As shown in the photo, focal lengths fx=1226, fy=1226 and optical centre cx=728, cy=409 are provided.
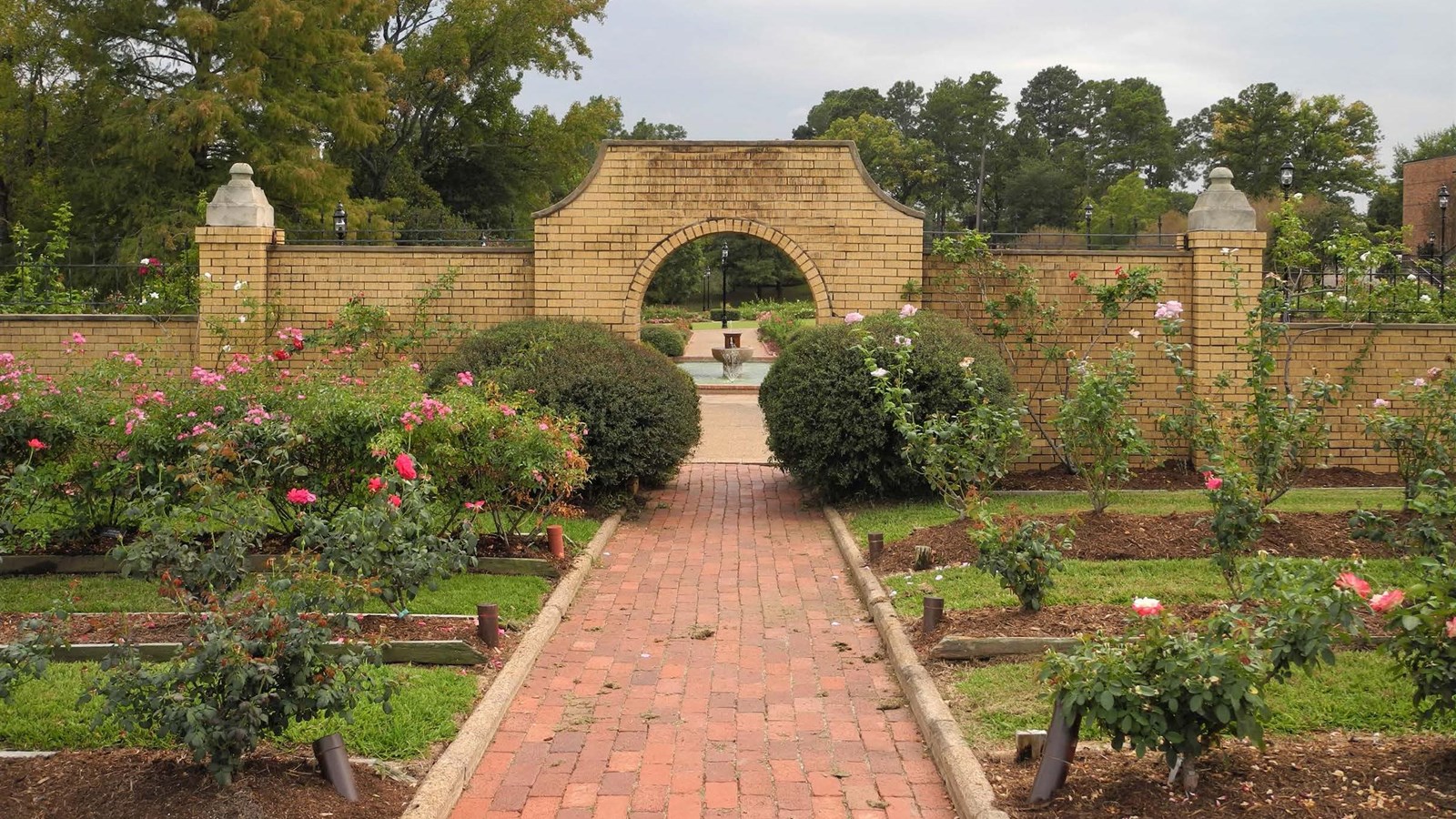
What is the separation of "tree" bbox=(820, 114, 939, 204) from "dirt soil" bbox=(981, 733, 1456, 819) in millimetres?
58277

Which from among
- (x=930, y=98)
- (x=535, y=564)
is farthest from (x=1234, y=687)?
(x=930, y=98)

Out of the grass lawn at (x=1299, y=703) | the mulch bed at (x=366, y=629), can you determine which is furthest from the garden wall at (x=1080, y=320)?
the mulch bed at (x=366, y=629)

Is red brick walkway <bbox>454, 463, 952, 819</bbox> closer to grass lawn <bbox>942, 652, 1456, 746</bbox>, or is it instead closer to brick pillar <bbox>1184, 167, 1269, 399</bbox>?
grass lawn <bbox>942, 652, 1456, 746</bbox>

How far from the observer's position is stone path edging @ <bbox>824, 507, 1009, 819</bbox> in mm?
4641

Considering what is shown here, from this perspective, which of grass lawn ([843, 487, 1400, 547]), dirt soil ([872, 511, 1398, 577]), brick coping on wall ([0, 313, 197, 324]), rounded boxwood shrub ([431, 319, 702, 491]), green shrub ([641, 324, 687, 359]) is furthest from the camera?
green shrub ([641, 324, 687, 359])

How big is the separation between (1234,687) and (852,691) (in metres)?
2.53

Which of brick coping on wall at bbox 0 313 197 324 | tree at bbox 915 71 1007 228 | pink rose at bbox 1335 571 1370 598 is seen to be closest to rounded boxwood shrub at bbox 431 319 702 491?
brick coping on wall at bbox 0 313 197 324

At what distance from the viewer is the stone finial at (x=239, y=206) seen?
1322 centimetres

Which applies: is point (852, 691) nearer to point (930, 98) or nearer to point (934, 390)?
point (934, 390)

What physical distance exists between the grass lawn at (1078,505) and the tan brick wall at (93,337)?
7.83m

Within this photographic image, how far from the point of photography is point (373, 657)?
445cm

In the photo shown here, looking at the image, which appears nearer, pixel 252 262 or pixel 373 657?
pixel 373 657

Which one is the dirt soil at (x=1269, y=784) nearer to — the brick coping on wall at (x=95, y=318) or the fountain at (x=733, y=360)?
the brick coping on wall at (x=95, y=318)

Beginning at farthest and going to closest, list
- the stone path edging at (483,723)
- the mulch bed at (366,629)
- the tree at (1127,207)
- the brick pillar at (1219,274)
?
the tree at (1127,207) → the brick pillar at (1219,274) → the mulch bed at (366,629) → the stone path edging at (483,723)
